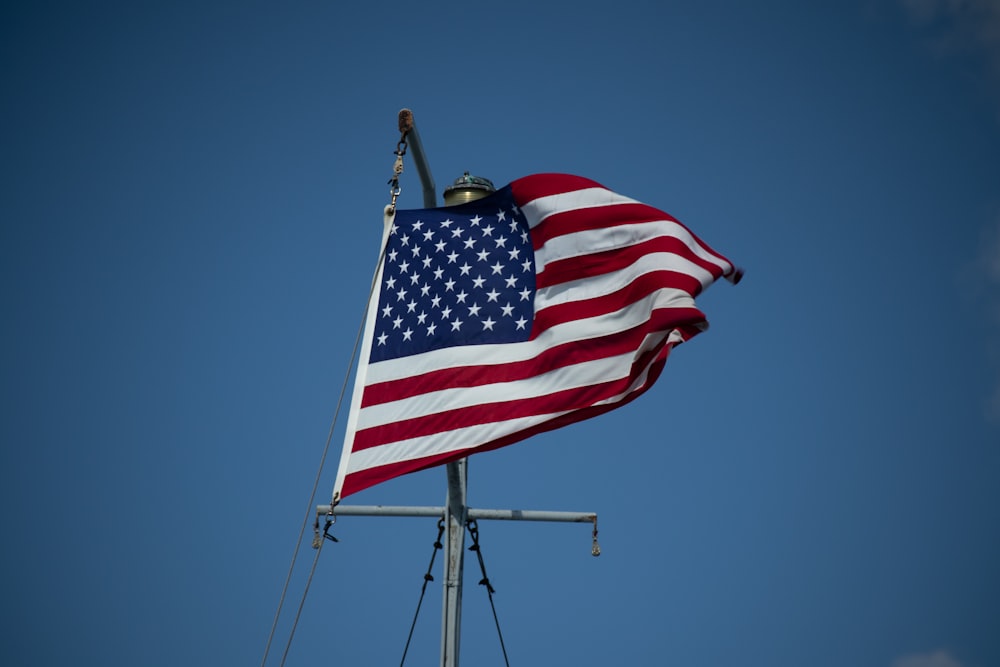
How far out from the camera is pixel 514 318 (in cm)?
1215

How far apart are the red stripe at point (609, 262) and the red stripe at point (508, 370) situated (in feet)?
2.78

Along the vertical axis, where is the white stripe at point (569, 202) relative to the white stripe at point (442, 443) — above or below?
above

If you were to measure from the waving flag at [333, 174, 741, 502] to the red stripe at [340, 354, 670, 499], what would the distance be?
0.04 ft

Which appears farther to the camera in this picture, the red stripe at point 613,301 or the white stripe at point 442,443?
the red stripe at point 613,301

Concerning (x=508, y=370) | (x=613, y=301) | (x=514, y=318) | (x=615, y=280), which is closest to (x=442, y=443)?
(x=508, y=370)

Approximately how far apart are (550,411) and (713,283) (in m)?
2.30

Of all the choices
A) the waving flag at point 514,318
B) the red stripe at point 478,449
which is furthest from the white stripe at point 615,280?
the red stripe at point 478,449

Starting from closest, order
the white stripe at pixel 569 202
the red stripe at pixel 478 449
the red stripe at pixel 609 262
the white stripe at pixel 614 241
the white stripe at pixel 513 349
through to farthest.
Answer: the red stripe at pixel 478 449 → the white stripe at pixel 513 349 → the red stripe at pixel 609 262 → the white stripe at pixel 614 241 → the white stripe at pixel 569 202

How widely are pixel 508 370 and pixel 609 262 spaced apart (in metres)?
1.67

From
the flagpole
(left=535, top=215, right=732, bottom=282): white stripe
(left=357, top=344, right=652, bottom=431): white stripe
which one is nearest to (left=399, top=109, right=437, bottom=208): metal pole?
the flagpole

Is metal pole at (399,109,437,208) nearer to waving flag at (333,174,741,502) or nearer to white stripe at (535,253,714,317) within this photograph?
waving flag at (333,174,741,502)

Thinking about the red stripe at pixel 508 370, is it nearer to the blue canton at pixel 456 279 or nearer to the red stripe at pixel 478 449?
the blue canton at pixel 456 279

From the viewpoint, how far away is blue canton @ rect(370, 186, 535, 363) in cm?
1204

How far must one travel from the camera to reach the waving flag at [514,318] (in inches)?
443
